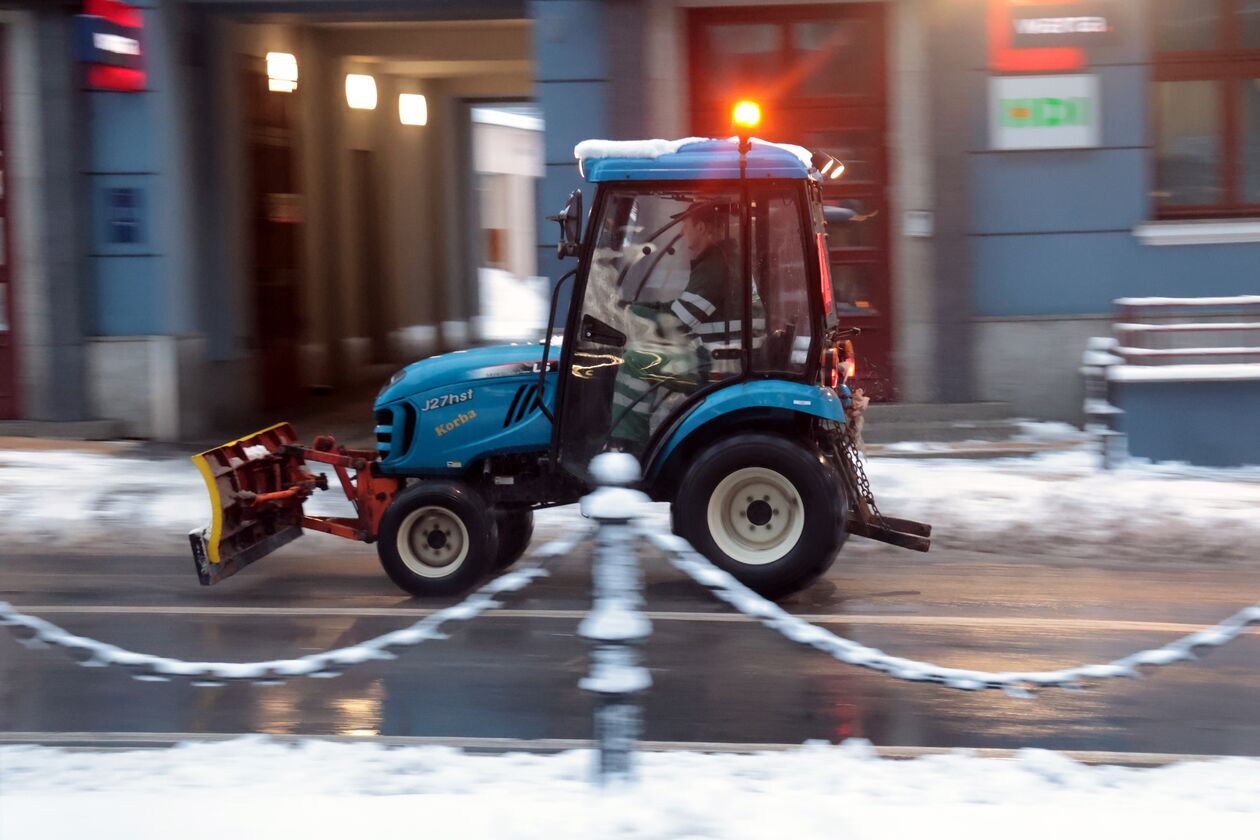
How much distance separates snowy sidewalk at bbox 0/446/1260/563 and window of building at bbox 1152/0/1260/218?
2748 mm

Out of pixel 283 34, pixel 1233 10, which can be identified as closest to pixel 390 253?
pixel 283 34

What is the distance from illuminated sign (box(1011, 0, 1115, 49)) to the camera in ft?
40.4

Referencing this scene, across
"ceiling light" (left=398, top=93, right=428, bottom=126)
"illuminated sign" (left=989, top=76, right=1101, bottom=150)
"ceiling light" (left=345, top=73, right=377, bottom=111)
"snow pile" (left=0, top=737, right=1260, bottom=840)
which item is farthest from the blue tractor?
"ceiling light" (left=398, top=93, right=428, bottom=126)

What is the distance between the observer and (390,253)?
1989cm

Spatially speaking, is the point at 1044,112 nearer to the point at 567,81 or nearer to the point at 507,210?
the point at 567,81

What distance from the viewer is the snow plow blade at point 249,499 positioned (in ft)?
24.7

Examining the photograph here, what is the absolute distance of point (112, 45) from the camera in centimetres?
1265

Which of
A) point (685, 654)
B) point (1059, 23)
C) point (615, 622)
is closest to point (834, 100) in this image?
point (1059, 23)

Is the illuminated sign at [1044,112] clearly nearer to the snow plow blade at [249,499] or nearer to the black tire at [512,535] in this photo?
the black tire at [512,535]

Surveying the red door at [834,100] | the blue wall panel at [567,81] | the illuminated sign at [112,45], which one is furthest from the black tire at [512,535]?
the illuminated sign at [112,45]

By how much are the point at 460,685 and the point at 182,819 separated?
1.88 m

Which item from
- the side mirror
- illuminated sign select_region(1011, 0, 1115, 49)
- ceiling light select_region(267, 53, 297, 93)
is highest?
ceiling light select_region(267, 53, 297, 93)

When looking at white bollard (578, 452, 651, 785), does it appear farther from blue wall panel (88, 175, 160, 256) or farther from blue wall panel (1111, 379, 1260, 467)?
Answer: blue wall panel (88, 175, 160, 256)

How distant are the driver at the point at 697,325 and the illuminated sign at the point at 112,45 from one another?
7.15 metres
